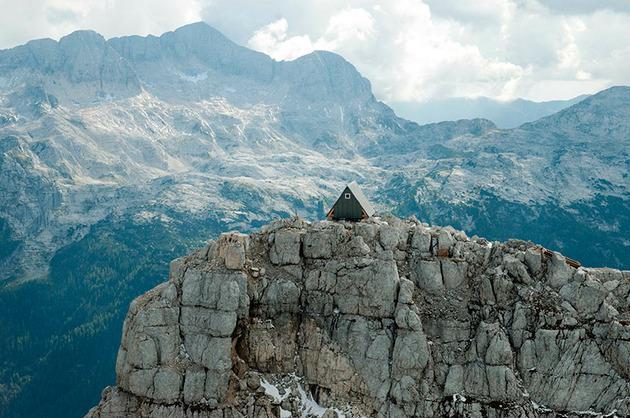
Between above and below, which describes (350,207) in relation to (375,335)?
above

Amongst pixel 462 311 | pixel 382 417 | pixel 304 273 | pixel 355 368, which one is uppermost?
pixel 304 273

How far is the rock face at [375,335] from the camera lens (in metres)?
80.4

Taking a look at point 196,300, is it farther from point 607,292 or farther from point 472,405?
point 607,292

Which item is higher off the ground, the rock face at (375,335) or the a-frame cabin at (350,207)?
the a-frame cabin at (350,207)

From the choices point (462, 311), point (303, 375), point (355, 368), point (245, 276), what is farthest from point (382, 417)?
point (245, 276)

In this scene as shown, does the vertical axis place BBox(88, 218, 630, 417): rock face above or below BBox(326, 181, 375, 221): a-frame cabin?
below

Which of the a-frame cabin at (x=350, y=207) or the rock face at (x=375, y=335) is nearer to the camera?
the rock face at (x=375, y=335)

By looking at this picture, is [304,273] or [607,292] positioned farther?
[304,273]

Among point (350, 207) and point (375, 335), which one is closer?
point (375, 335)

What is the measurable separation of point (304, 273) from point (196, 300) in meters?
17.1

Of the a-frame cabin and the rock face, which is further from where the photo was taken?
the a-frame cabin

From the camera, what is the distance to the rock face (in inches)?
3164

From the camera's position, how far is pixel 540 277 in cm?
8669

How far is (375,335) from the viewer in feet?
279
